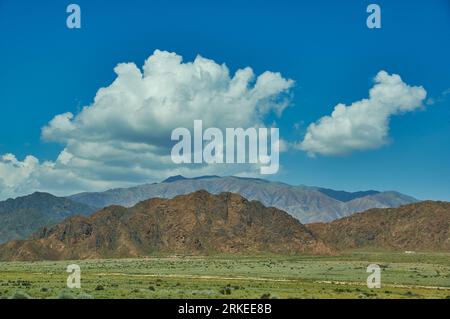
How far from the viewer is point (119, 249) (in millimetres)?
195500

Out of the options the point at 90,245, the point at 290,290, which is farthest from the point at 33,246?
the point at 290,290
